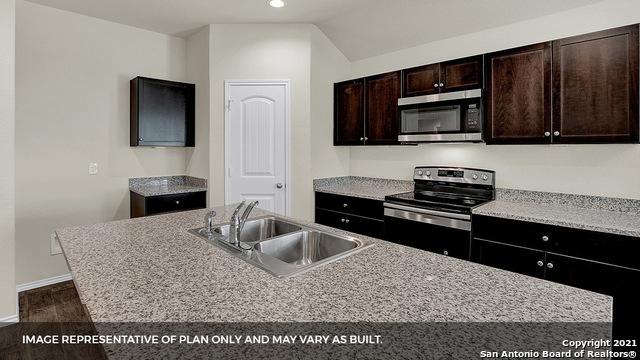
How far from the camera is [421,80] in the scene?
3.16 metres

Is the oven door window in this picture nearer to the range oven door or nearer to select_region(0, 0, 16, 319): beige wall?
the range oven door

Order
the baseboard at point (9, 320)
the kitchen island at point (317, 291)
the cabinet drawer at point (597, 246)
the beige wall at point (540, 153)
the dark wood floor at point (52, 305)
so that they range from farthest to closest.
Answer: the dark wood floor at point (52, 305) → the baseboard at point (9, 320) → the beige wall at point (540, 153) → the cabinet drawer at point (597, 246) → the kitchen island at point (317, 291)

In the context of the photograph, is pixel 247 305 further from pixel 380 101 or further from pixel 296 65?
pixel 296 65

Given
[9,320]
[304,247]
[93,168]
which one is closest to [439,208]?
[304,247]

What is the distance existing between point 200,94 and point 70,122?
1.30 m

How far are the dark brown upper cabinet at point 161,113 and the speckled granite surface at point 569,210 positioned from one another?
3176 mm

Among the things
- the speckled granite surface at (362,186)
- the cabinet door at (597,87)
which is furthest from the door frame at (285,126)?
the cabinet door at (597,87)

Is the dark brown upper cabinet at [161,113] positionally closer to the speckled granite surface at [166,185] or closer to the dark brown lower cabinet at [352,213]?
the speckled granite surface at [166,185]

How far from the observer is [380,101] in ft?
11.5

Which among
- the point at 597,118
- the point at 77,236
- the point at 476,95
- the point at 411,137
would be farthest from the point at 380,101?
the point at 77,236

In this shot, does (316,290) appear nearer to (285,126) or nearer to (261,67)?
(285,126)

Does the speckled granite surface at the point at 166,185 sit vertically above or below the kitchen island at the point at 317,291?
above

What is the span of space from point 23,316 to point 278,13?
3486mm

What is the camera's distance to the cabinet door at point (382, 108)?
338cm
